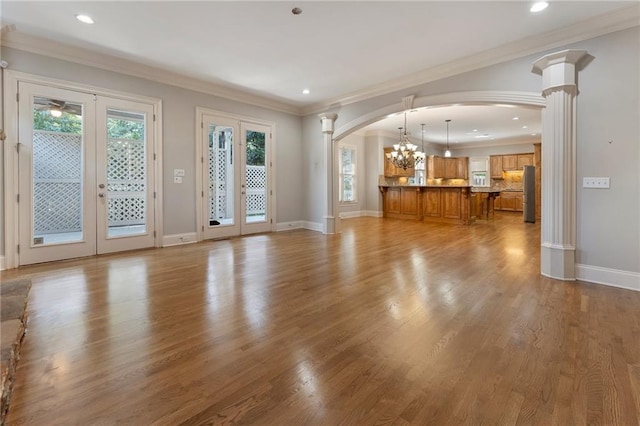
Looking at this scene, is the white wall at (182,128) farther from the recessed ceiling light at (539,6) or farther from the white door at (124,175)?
the recessed ceiling light at (539,6)

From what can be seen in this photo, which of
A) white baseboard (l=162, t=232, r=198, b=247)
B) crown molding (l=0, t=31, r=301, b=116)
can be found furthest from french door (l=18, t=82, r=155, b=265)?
crown molding (l=0, t=31, r=301, b=116)

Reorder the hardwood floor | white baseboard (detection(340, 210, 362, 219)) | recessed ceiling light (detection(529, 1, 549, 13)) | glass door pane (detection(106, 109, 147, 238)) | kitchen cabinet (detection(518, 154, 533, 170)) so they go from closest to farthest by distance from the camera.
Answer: the hardwood floor → recessed ceiling light (detection(529, 1, 549, 13)) → glass door pane (detection(106, 109, 147, 238)) → white baseboard (detection(340, 210, 362, 219)) → kitchen cabinet (detection(518, 154, 533, 170))

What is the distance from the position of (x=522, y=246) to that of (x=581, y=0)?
12.0ft

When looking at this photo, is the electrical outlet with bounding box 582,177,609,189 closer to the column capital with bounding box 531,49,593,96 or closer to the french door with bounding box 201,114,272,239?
the column capital with bounding box 531,49,593,96

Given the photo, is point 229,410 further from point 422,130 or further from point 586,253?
point 422,130

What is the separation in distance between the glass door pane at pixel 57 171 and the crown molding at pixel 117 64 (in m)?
0.65

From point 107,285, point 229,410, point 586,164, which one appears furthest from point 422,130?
point 229,410

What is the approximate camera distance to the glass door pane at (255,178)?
6.68 metres

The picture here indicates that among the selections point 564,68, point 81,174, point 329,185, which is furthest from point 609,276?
point 81,174

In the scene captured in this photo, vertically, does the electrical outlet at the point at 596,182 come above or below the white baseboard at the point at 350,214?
above

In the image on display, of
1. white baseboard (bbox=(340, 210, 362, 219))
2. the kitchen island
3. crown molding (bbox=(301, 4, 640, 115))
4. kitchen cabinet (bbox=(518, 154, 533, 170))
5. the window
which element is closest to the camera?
crown molding (bbox=(301, 4, 640, 115))

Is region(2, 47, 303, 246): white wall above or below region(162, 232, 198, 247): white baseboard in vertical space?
above

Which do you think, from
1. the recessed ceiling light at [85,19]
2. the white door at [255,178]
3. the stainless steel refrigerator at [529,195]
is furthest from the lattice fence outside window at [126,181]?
the stainless steel refrigerator at [529,195]

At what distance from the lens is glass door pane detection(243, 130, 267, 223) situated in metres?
6.68
